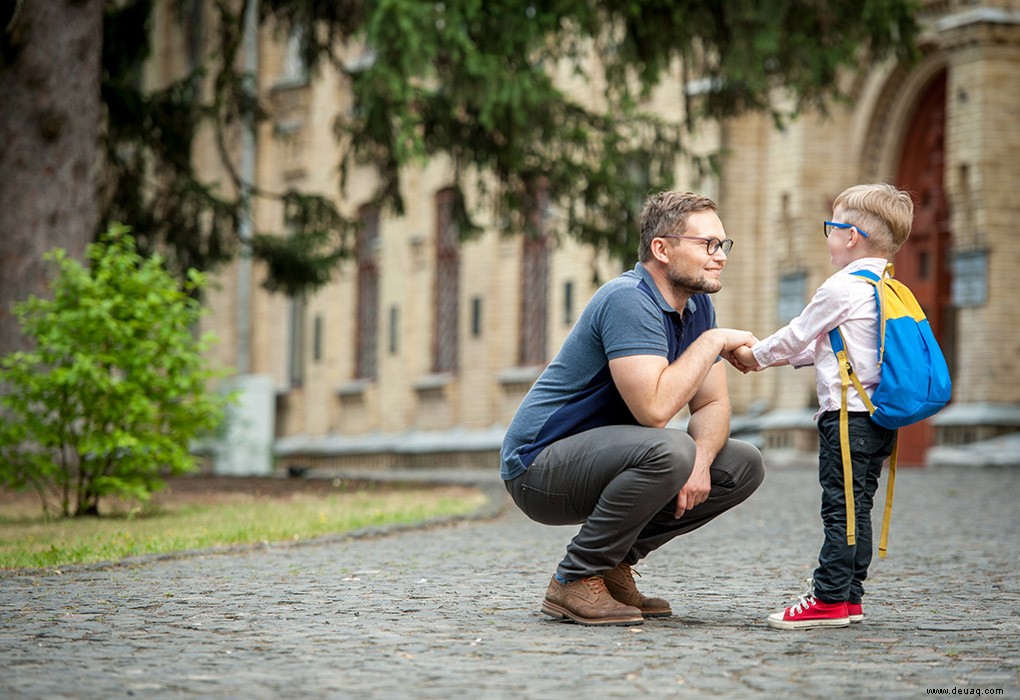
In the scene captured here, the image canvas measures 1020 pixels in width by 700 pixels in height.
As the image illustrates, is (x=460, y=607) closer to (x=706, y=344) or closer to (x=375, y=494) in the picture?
(x=706, y=344)

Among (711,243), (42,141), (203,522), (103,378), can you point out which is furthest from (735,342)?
(42,141)

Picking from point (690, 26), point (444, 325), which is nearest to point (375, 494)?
point (690, 26)

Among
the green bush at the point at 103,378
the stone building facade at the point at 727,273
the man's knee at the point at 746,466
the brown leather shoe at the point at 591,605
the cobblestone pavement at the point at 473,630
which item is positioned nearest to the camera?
the cobblestone pavement at the point at 473,630

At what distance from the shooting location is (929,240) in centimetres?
2238

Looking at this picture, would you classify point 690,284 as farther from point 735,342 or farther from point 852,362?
point 852,362

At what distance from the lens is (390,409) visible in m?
33.1

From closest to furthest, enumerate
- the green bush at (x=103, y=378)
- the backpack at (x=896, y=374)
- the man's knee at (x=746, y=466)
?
the backpack at (x=896, y=374)
the man's knee at (x=746, y=466)
the green bush at (x=103, y=378)

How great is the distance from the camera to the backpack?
6176 millimetres

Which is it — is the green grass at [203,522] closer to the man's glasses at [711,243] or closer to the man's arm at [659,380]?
the man's arm at [659,380]

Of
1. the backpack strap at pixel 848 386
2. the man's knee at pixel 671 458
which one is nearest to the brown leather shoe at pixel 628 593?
the man's knee at pixel 671 458

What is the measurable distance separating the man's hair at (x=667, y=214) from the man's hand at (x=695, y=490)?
0.79 meters

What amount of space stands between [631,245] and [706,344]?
1158 cm

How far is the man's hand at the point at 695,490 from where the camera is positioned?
251 inches

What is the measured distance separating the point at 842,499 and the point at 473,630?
4.42 ft
